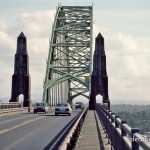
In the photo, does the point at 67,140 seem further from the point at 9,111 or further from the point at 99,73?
the point at 99,73

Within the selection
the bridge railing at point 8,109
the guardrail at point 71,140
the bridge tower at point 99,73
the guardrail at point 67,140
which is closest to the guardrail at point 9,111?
the bridge railing at point 8,109

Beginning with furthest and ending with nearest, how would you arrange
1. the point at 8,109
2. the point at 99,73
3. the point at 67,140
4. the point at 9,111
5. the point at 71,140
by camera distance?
the point at 99,73, the point at 9,111, the point at 8,109, the point at 71,140, the point at 67,140

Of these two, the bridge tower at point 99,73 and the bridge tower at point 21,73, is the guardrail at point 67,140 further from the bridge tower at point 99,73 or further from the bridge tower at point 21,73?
the bridge tower at point 99,73

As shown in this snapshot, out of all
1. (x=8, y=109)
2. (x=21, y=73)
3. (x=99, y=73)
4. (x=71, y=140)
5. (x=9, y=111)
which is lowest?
Answer: (x=71, y=140)

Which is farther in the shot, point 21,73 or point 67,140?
point 21,73

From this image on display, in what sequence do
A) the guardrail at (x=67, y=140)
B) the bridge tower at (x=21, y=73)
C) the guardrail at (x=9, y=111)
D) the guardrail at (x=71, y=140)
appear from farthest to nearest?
→ the bridge tower at (x=21, y=73)
the guardrail at (x=9, y=111)
the guardrail at (x=67, y=140)
the guardrail at (x=71, y=140)

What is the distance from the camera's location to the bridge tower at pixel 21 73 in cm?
7794

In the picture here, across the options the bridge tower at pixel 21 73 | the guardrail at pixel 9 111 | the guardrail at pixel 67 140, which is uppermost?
the bridge tower at pixel 21 73

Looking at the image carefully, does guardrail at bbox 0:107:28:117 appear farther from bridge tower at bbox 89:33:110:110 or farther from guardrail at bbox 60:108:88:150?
guardrail at bbox 60:108:88:150

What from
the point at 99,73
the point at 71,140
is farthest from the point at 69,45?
the point at 71,140

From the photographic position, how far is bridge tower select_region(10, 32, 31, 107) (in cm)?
7794

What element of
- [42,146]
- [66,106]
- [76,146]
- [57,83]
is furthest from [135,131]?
[57,83]

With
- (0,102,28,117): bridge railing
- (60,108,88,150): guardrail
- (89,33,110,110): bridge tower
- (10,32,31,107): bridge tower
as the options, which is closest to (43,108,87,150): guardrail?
(60,108,88,150): guardrail

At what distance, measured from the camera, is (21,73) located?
78.4 m
